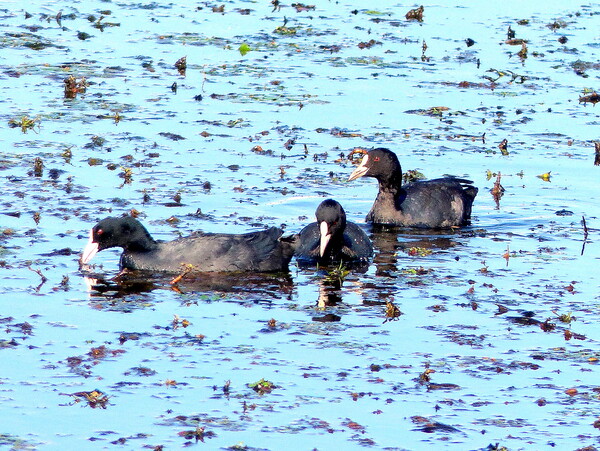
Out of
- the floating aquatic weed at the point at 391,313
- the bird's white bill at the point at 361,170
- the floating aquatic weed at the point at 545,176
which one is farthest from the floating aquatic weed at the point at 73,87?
the floating aquatic weed at the point at 391,313

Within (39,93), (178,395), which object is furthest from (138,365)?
Answer: (39,93)

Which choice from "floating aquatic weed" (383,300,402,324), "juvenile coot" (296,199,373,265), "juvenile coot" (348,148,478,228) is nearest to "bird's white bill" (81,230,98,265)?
"juvenile coot" (296,199,373,265)

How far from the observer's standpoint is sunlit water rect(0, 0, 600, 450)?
942 cm

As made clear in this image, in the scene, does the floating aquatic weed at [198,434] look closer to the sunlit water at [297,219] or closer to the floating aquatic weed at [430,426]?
the sunlit water at [297,219]

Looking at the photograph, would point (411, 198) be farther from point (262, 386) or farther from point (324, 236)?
point (262, 386)

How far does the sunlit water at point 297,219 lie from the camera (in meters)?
9.42

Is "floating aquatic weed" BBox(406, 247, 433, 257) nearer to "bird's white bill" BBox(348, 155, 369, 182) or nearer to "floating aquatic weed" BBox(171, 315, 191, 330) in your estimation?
"bird's white bill" BBox(348, 155, 369, 182)

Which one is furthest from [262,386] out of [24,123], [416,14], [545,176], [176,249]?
[416,14]

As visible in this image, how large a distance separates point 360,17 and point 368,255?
1293 centimetres

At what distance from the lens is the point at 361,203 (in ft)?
55.1

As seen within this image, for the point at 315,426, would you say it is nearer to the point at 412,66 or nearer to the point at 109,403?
the point at 109,403

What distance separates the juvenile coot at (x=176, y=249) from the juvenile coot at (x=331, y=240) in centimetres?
75

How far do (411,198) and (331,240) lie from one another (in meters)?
2.44

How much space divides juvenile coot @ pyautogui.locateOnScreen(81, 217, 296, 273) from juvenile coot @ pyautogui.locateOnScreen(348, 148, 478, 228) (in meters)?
2.94
